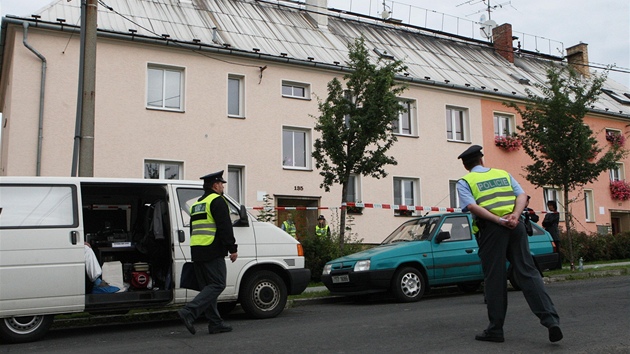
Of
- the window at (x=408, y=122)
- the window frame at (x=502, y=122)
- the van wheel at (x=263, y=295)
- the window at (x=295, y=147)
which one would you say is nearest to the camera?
the van wheel at (x=263, y=295)

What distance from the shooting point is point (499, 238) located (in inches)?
235

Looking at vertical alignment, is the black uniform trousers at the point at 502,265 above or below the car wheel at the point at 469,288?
above

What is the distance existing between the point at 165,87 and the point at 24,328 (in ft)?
43.6

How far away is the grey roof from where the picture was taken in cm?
2054

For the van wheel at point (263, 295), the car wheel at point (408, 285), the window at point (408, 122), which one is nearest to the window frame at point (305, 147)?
the window at point (408, 122)

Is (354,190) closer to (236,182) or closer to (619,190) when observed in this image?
(236,182)

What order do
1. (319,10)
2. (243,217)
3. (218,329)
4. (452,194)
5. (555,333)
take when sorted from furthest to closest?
(319,10) → (452,194) → (243,217) → (218,329) → (555,333)

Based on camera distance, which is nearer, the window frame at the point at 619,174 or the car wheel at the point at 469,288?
the car wheel at the point at 469,288

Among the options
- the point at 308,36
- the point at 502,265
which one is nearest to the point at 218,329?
the point at 502,265

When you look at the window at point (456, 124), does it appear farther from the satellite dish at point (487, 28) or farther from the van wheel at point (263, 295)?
the van wheel at point (263, 295)

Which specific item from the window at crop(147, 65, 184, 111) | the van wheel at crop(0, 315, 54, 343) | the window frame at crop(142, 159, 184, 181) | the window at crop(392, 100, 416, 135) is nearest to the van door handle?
the van wheel at crop(0, 315, 54, 343)

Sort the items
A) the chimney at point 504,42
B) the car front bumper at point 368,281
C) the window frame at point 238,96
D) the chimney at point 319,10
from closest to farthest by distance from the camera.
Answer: the car front bumper at point 368,281 < the window frame at point 238,96 < the chimney at point 319,10 < the chimney at point 504,42

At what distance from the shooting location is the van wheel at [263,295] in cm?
892

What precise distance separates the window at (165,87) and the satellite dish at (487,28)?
20418 mm
